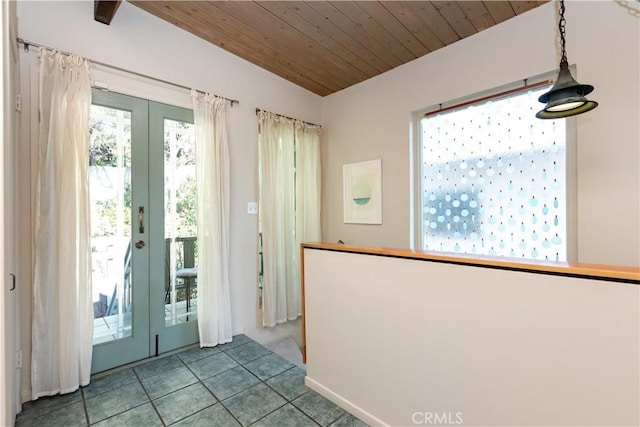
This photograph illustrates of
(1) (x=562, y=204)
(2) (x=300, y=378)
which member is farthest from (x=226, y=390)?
(1) (x=562, y=204)

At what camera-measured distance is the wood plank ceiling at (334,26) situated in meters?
2.32

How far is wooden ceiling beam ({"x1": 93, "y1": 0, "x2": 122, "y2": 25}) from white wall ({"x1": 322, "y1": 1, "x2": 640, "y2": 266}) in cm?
248

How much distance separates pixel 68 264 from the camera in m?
2.08

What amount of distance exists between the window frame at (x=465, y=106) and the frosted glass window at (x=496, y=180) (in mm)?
33

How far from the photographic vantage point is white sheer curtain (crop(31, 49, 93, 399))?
2000 millimetres

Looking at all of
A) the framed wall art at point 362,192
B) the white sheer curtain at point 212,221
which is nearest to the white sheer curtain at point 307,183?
the framed wall art at point 362,192

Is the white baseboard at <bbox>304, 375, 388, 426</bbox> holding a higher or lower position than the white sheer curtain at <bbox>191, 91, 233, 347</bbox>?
lower

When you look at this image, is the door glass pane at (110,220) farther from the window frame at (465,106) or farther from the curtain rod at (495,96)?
the curtain rod at (495,96)

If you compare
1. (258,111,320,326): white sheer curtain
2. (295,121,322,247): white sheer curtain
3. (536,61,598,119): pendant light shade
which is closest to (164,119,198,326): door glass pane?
(258,111,320,326): white sheer curtain

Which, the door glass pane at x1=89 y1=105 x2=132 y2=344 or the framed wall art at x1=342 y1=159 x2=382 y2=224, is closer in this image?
the door glass pane at x1=89 y1=105 x2=132 y2=344

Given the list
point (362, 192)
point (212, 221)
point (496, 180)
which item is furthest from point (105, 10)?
point (496, 180)

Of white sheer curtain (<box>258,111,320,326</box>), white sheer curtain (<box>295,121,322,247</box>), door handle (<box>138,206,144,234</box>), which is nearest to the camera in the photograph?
door handle (<box>138,206,144,234</box>)

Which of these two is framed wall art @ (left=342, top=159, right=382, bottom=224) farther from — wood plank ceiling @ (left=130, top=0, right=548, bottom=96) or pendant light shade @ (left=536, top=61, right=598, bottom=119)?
pendant light shade @ (left=536, top=61, right=598, bottom=119)

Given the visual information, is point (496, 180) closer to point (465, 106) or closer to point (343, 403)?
point (465, 106)
